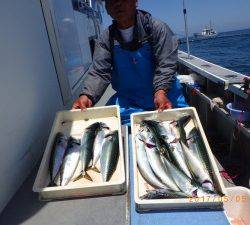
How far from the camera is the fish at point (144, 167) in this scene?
236cm

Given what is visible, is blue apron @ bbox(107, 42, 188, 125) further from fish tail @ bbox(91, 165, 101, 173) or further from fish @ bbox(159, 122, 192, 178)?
fish tail @ bbox(91, 165, 101, 173)

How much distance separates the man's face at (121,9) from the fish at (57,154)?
1.42m

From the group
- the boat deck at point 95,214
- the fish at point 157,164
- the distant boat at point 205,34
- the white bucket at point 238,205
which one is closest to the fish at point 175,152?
the fish at point 157,164

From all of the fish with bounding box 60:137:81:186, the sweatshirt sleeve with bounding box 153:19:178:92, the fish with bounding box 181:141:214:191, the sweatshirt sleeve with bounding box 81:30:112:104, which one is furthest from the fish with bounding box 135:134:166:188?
the sweatshirt sleeve with bounding box 81:30:112:104

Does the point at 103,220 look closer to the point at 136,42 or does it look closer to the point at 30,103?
the point at 30,103

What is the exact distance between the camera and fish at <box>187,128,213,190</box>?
2.42m

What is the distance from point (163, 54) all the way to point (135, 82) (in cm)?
45

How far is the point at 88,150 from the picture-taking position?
276 cm

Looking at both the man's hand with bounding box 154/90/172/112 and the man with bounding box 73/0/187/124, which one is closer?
the man's hand with bounding box 154/90/172/112

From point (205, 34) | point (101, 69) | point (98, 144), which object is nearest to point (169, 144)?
point (98, 144)

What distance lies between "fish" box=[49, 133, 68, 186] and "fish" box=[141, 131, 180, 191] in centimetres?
74

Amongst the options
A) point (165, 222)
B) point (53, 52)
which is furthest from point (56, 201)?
point (53, 52)

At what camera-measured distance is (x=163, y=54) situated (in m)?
3.52

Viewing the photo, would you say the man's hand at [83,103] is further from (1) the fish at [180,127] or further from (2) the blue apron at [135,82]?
(1) the fish at [180,127]
